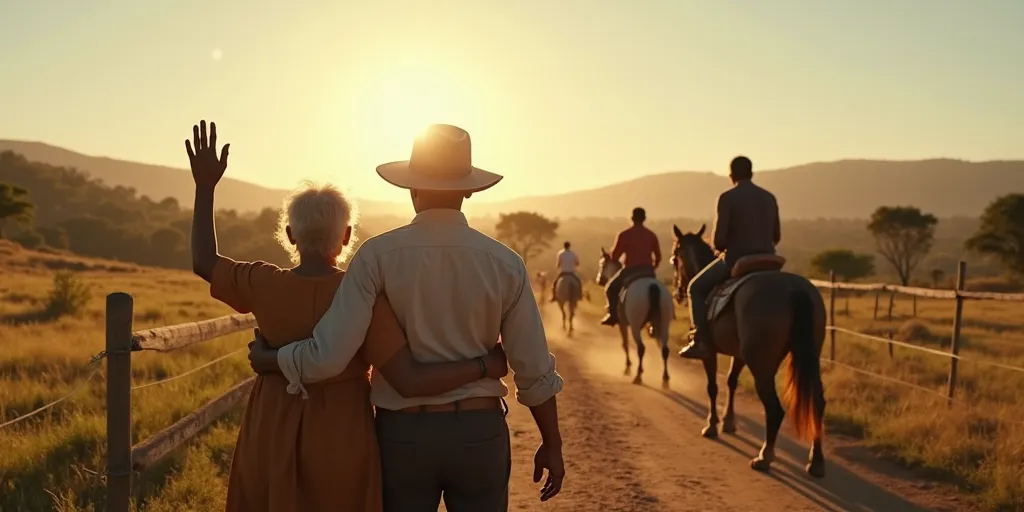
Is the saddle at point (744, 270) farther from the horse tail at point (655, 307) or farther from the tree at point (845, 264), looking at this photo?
the tree at point (845, 264)

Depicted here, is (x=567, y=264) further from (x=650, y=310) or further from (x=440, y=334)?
(x=440, y=334)

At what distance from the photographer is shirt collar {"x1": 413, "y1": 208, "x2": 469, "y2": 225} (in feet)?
9.19

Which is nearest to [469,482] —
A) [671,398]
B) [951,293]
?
[671,398]

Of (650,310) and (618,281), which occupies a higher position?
(618,281)

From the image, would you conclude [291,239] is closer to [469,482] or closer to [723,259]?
[469,482]

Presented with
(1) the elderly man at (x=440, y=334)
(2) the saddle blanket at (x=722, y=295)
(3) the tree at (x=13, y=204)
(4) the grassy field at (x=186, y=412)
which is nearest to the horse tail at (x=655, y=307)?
(4) the grassy field at (x=186, y=412)

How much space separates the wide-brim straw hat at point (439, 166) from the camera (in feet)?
9.41

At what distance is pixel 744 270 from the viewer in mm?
7691

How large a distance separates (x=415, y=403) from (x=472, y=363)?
24cm

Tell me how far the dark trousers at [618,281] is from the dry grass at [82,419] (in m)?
6.16

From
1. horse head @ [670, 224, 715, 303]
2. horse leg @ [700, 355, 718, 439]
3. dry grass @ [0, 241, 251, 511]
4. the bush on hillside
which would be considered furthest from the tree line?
horse leg @ [700, 355, 718, 439]

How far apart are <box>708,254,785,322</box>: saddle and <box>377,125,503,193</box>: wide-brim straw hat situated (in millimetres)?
5241

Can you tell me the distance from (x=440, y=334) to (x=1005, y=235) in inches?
1848

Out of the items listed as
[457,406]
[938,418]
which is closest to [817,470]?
[938,418]
